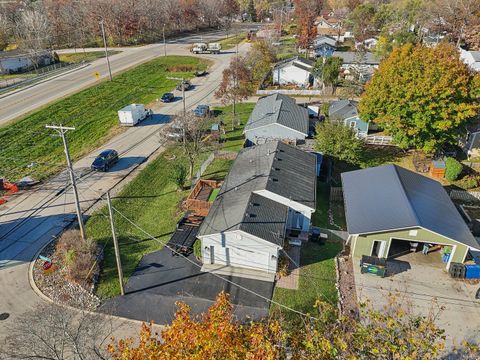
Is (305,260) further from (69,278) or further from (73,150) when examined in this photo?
(73,150)

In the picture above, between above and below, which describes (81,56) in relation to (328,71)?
below

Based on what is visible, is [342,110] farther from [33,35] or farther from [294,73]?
[33,35]

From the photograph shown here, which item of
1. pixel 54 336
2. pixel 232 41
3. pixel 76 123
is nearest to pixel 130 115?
pixel 76 123

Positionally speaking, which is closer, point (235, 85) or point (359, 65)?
point (235, 85)

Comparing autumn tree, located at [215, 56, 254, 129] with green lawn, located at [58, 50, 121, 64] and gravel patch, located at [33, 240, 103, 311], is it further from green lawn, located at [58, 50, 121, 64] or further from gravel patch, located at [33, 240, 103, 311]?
green lawn, located at [58, 50, 121, 64]

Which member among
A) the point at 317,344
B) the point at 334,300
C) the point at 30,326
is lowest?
the point at 334,300

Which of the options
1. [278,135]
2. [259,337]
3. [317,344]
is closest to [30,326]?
[259,337]

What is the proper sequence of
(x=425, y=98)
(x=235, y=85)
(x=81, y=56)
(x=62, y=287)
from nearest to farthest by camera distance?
1. (x=62, y=287)
2. (x=425, y=98)
3. (x=235, y=85)
4. (x=81, y=56)

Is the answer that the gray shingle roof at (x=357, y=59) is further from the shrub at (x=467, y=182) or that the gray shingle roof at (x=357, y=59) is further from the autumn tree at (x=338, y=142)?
the shrub at (x=467, y=182)
